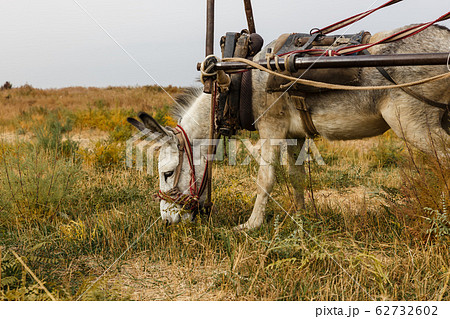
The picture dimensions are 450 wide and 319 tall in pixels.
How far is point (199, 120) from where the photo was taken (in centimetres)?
415

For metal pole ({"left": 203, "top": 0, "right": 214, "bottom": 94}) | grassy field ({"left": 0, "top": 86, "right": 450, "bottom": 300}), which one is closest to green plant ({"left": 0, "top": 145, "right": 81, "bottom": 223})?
grassy field ({"left": 0, "top": 86, "right": 450, "bottom": 300})

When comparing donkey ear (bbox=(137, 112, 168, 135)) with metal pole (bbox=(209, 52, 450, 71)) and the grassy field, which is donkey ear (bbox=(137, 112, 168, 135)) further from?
metal pole (bbox=(209, 52, 450, 71))

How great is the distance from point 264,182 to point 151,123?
1318 millimetres

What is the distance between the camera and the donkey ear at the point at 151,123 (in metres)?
3.50

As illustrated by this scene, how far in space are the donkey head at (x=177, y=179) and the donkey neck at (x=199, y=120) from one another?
0.11 metres

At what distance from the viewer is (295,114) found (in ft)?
12.4

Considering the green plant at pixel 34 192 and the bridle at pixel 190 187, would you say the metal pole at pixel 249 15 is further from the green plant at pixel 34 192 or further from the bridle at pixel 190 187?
the green plant at pixel 34 192

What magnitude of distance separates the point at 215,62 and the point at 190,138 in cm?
93

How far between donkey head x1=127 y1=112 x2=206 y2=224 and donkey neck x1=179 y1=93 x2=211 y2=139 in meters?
0.11

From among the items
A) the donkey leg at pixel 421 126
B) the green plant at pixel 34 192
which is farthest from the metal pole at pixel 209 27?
the green plant at pixel 34 192

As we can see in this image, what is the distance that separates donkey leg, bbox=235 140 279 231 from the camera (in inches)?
→ 155

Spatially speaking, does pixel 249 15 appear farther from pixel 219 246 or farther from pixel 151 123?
pixel 219 246

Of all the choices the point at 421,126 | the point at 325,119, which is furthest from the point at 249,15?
the point at 421,126
